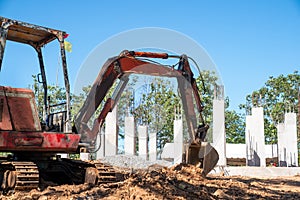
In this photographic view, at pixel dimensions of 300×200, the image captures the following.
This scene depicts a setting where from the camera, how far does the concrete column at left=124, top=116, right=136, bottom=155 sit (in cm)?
1759

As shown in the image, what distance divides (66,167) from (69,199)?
6.55 feet

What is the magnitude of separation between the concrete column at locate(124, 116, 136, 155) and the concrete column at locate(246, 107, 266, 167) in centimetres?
491

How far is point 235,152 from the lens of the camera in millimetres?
25297

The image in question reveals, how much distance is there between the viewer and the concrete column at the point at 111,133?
16.8 meters

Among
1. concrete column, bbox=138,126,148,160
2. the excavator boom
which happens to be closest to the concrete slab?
the excavator boom

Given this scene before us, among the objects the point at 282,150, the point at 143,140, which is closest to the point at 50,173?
the point at 143,140

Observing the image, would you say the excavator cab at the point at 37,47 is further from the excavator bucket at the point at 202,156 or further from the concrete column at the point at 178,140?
the concrete column at the point at 178,140

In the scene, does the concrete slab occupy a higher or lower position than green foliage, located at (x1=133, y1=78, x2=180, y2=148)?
lower

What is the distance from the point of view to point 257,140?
51.3 ft

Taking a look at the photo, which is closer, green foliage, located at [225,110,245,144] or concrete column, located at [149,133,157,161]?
concrete column, located at [149,133,157,161]

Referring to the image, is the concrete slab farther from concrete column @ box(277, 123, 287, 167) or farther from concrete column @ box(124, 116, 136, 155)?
concrete column @ box(124, 116, 136, 155)

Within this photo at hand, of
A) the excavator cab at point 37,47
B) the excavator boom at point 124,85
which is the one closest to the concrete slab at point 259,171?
the excavator boom at point 124,85

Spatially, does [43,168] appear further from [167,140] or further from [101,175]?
[167,140]

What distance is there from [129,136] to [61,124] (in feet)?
37.4
